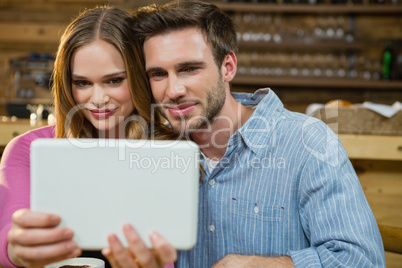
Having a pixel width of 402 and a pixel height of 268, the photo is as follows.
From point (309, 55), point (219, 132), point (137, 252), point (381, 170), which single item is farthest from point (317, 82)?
point (137, 252)

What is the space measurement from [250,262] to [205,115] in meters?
0.46

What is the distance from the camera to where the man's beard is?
1.29 metres

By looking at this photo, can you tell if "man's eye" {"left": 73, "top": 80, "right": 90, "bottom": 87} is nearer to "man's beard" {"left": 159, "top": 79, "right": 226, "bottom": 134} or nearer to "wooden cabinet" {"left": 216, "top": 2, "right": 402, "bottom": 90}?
"man's beard" {"left": 159, "top": 79, "right": 226, "bottom": 134}

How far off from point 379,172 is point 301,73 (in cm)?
180

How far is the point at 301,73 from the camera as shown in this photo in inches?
144

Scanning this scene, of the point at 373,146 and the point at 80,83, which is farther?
the point at 373,146

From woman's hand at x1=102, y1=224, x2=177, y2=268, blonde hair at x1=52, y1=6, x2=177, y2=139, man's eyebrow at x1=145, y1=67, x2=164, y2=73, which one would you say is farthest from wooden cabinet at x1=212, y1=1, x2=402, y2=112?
woman's hand at x1=102, y1=224, x2=177, y2=268

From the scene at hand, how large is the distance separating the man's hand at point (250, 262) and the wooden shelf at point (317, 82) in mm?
2601

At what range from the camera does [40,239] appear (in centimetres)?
74

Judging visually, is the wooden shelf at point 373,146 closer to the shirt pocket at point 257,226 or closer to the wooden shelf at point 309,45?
the shirt pocket at point 257,226

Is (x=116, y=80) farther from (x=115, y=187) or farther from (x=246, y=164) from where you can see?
(x=115, y=187)

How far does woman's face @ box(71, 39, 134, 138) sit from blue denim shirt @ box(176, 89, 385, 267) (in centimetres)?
30

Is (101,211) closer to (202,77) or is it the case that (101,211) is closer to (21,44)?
(202,77)

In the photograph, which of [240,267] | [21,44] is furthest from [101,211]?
[21,44]
